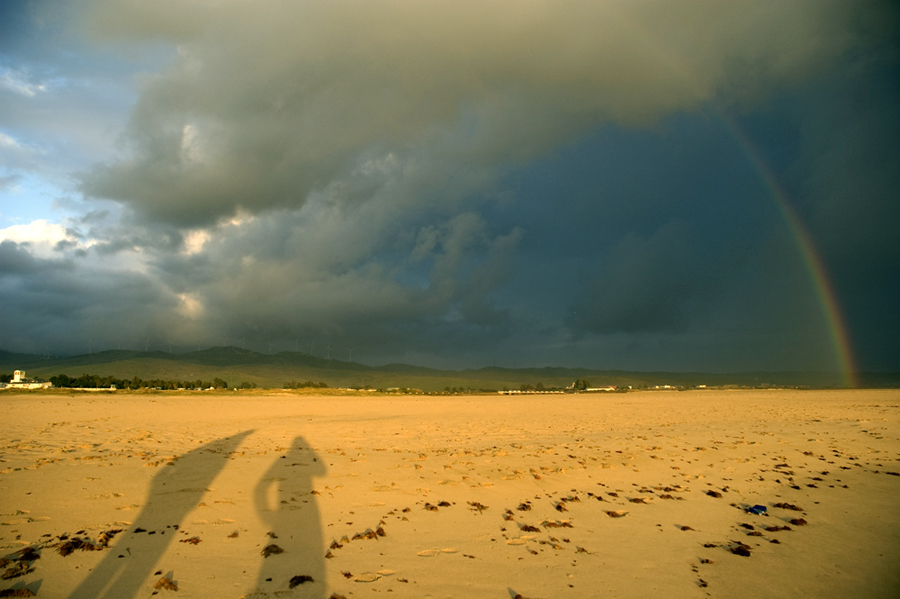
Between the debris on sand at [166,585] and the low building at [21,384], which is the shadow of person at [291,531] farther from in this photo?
the low building at [21,384]

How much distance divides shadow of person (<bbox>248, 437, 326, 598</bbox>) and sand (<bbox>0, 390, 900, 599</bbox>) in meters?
0.04

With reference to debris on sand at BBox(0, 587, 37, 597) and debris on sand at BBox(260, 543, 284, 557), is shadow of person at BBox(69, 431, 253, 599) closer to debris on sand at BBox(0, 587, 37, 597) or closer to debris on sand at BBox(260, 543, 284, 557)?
debris on sand at BBox(0, 587, 37, 597)

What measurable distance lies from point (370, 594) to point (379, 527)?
7.90ft

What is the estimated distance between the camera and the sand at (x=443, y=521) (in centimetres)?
621

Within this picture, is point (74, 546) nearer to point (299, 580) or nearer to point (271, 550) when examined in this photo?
point (271, 550)

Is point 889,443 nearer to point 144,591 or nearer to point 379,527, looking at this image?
point 379,527

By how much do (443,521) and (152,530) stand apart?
4.95 metres

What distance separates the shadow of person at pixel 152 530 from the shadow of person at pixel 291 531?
4.53 ft

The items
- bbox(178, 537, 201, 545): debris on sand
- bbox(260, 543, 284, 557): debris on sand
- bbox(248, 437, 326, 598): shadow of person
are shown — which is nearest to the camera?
bbox(248, 437, 326, 598): shadow of person

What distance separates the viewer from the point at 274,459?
13680 mm

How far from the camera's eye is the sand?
245 inches

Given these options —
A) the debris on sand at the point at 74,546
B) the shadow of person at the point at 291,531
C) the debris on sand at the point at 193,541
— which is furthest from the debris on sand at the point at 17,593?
the shadow of person at the point at 291,531

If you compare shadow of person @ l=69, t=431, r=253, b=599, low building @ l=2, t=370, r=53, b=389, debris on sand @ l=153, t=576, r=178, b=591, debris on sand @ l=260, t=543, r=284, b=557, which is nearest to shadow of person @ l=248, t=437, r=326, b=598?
debris on sand @ l=260, t=543, r=284, b=557

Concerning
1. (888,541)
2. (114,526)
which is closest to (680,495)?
(888,541)
